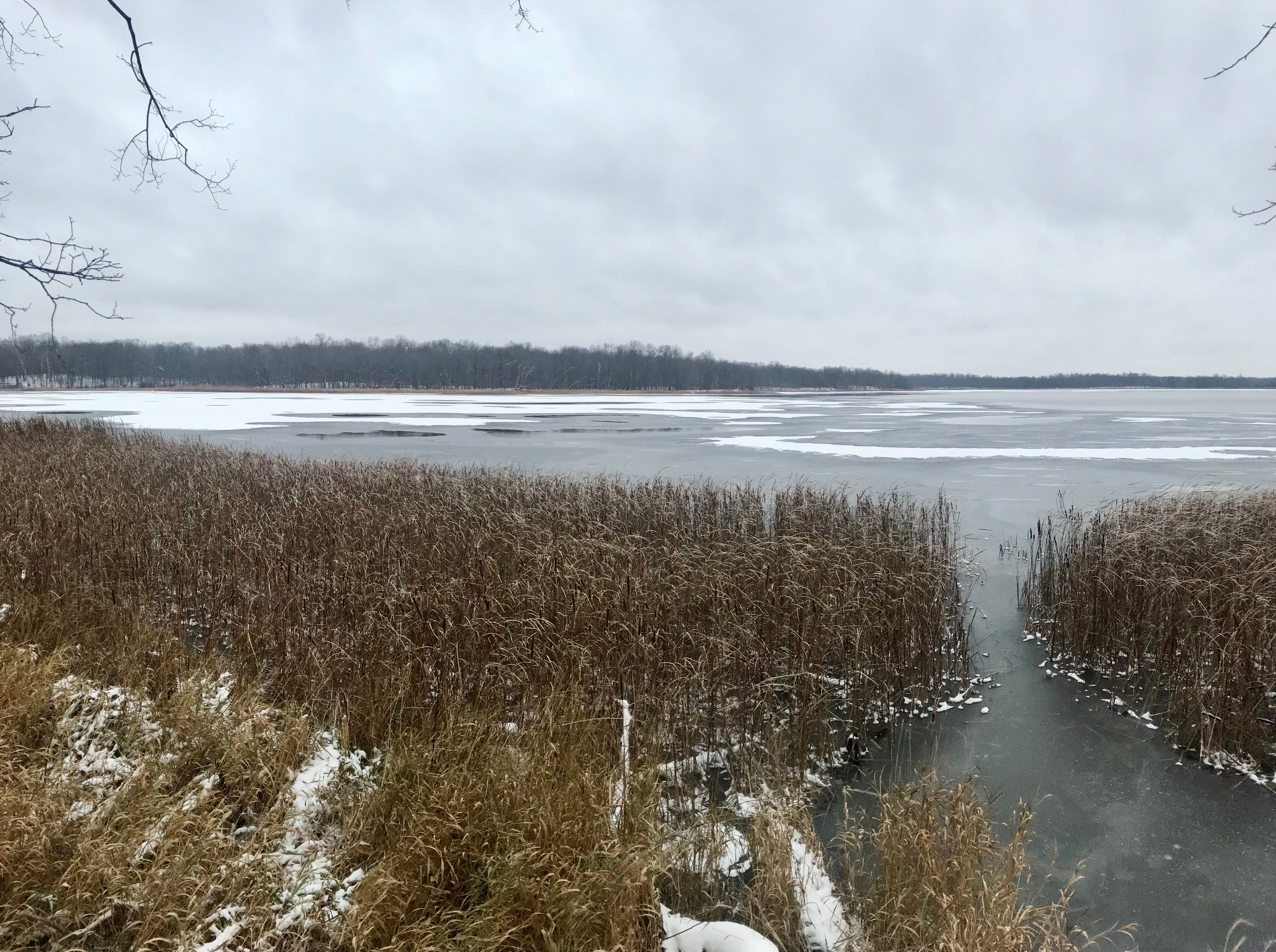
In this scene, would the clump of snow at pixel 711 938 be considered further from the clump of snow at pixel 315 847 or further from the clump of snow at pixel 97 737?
the clump of snow at pixel 97 737

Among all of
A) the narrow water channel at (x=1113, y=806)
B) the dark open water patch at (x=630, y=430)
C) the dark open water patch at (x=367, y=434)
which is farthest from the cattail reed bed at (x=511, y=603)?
the dark open water patch at (x=630, y=430)

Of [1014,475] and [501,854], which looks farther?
[1014,475]

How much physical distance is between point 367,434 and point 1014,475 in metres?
22.8

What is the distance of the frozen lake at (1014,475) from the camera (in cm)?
423

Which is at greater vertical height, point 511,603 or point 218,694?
point 511,603

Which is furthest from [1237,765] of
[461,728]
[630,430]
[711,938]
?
[630,430]

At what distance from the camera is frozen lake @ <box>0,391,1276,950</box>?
167 inches

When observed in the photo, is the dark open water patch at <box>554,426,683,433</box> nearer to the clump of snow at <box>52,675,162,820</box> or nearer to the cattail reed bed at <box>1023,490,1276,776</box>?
the cattail reed bed at <box>1023,490,1276,776</box>

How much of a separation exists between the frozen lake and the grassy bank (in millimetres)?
710

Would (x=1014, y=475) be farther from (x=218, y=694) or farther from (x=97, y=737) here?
(x=97, y=737)

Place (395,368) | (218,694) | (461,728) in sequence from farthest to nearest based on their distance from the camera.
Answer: (395,368) → (218,694) → (461,728)

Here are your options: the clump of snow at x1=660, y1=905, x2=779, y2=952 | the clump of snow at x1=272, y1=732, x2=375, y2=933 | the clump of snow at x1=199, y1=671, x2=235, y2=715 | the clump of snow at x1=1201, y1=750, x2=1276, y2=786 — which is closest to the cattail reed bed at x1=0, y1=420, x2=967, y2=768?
the clump of snow at x1=199, y1=671, x2=235, y2=715

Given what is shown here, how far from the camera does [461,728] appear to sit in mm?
4281

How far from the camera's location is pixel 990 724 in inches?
232
